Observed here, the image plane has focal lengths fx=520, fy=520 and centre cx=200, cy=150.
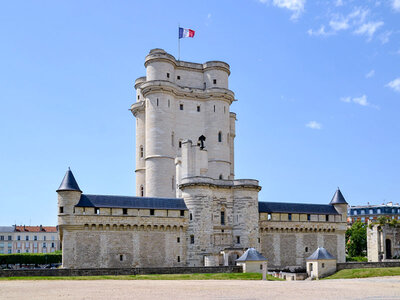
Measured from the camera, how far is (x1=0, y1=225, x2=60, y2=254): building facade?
323 feet

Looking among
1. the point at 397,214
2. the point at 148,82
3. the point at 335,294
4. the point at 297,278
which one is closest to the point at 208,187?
the point at 297,278

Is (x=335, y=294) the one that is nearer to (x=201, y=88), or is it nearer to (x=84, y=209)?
(x=84, y=209)

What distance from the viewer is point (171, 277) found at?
38656 mm

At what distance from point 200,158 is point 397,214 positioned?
60334mm

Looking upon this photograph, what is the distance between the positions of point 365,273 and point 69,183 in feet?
85.3

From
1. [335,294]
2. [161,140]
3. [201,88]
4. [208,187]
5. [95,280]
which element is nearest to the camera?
[335,294]

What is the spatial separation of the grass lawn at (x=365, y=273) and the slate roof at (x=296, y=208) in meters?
10.1

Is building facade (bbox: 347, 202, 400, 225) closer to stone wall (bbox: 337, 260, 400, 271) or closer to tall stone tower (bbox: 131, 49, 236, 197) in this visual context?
tall stone tower (bbox: 131, 49, 236, 197)

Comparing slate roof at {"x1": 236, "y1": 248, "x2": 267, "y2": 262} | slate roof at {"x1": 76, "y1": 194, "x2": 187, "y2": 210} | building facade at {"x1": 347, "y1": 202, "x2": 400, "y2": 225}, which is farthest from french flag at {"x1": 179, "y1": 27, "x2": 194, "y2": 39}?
building facade at {"x1": 347, "y1": 202, "x2": 400, "y2": 225}

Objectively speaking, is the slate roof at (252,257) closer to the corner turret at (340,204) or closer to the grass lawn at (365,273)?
the grass lawn at (365,273)

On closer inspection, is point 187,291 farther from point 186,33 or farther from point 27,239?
point 27,239

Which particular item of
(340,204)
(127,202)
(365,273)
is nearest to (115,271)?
(127,202)

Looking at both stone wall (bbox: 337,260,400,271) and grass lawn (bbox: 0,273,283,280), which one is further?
stone wall (bbox: 337,260,400,271)

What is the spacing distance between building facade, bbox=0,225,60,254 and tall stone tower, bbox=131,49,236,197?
164ft
